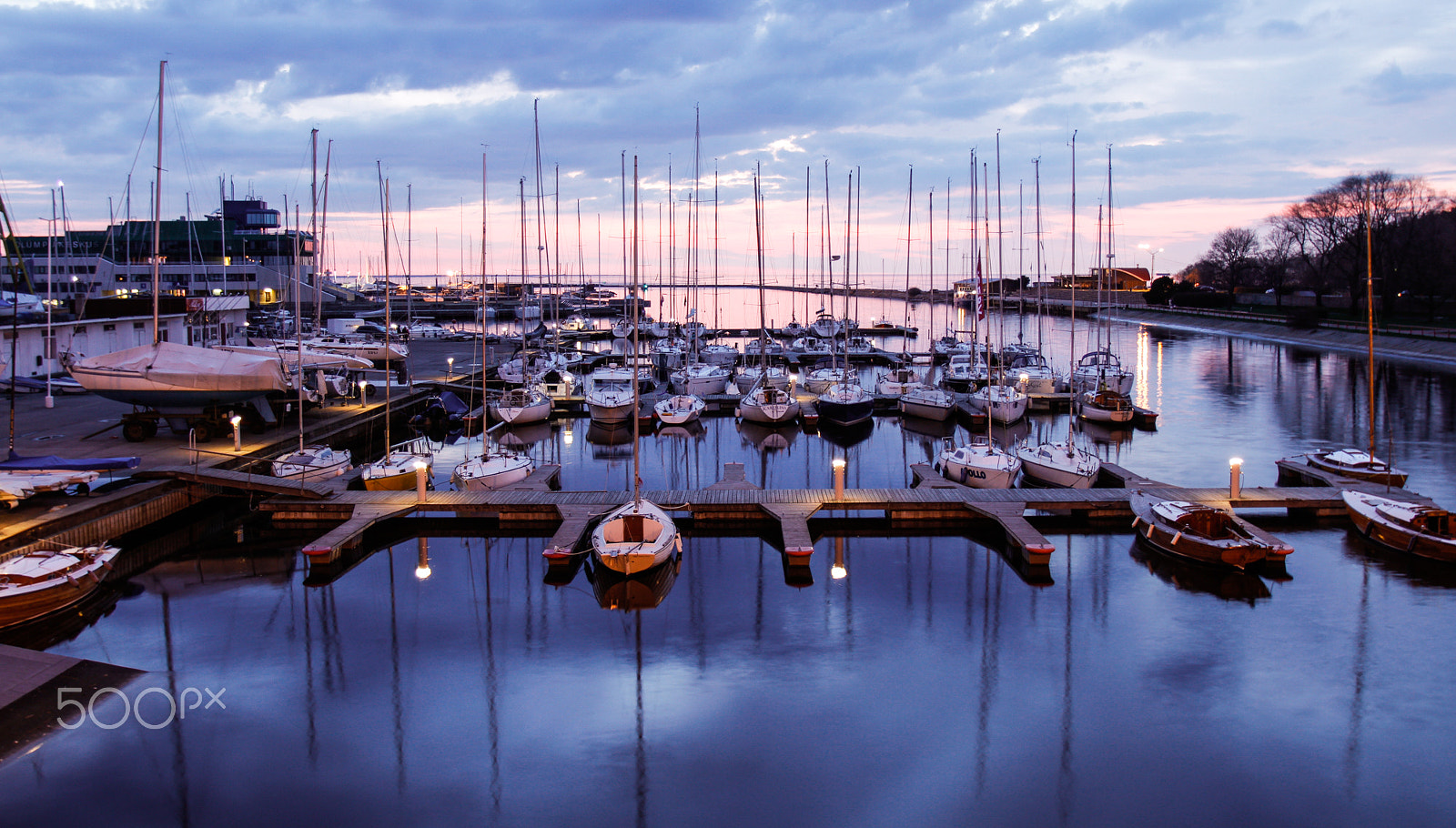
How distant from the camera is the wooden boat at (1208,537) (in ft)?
69.0

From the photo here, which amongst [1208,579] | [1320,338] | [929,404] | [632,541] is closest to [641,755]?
[632,541]

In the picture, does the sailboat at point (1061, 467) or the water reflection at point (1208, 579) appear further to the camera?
the sailboat at point (1061, 467)

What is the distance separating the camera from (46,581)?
17.6 meters

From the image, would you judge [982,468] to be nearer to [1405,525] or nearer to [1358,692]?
[1405,525]

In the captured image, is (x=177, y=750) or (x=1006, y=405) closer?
(x=177, y=750)

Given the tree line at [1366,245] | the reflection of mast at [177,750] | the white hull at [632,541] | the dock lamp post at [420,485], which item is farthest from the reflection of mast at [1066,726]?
the tree line at [1366,245]

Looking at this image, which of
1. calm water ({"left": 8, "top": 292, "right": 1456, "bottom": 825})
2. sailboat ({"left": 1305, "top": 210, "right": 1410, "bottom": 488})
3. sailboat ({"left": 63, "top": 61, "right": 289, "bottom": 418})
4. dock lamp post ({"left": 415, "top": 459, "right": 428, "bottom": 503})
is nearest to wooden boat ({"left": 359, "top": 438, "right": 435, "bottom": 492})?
dock lamp post ({"left": 415, "top": 459, "right": 428, "bottom": 503})

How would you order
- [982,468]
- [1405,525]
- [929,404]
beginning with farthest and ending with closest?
1. [929,404]
2. [982,468]
3. [1405,525]

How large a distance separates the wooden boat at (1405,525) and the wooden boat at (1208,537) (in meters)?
3.15

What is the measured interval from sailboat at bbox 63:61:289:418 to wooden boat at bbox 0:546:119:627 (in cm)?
1150

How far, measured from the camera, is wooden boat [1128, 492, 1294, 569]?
69.0ft

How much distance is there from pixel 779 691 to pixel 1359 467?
20976 mm

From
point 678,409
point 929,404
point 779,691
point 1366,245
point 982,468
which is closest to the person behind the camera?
point 779,691

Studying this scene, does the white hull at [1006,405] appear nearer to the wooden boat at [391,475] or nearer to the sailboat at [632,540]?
the sailboat at [632,540]
